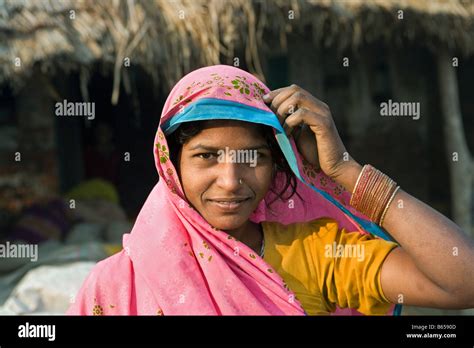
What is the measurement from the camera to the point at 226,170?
192 centimetres

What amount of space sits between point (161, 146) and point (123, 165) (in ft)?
22.2

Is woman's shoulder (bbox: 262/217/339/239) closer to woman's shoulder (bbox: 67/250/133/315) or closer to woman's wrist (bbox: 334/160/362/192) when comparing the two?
woman's wrist (bbox: 334/160/362/192)

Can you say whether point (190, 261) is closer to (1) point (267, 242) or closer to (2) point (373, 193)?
(1) point (267, 242)

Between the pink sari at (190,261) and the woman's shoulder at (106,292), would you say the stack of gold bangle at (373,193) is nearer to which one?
the pink sari at (190,261)

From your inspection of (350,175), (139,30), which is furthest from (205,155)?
(139,30)

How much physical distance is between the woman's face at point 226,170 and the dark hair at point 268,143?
0.02 meters

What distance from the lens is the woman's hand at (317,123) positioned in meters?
1.93

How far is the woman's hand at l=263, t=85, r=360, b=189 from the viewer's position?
193 centimetres

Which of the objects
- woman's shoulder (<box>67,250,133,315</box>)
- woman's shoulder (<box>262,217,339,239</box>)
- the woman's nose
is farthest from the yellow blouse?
woman's shoulder (<box>67,250,133,315</box>)

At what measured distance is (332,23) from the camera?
6504 millimetres

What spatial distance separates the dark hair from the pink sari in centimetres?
5

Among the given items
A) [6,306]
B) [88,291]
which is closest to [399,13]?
[6,306]

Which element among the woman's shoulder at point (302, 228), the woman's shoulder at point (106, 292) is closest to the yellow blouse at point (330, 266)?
Answer: the woman's shoulder at point (302, 228)
